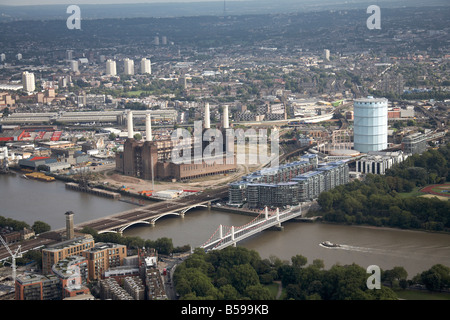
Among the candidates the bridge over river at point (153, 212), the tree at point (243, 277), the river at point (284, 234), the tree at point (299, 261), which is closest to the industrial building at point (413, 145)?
the bridge over river at point (153, 212)

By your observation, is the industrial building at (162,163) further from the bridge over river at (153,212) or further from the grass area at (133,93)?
the grass area at (133,93)

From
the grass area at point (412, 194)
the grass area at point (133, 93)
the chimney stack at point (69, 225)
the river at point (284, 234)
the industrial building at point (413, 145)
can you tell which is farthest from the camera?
the grass area at point (133, 93)

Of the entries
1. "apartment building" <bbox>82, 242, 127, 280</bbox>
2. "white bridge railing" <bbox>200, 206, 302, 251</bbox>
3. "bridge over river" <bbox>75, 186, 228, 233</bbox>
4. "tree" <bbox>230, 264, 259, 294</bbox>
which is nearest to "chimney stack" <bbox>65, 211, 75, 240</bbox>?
"apartment building" <bbox>82, 242, 127, 280</bbox>

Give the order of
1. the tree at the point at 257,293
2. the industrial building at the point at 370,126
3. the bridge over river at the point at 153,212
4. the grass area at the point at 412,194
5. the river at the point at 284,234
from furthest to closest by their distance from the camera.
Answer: the industrial building at the point at 370,126
the grass area at the point at 412,194
the bridge over river at the point at 153,212
the river at the point at 284,234
the tree at the point at 257,293

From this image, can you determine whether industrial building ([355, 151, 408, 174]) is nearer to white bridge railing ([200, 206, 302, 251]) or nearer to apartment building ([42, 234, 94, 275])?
white bridge railing ([200, 206, 302, 251])

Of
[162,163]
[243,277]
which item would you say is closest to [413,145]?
[162,163]
